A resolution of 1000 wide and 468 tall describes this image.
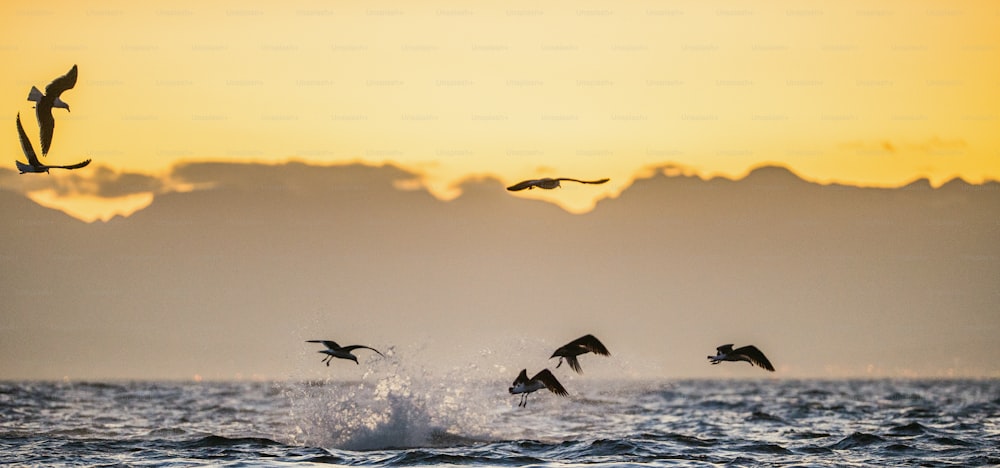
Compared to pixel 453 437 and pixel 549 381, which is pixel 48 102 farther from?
Answer: pixel 453 437

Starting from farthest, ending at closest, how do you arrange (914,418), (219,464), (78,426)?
(914,418), (78,426), (219,464)

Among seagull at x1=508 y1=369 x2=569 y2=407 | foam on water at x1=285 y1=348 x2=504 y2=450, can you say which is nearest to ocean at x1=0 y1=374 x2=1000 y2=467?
foam on water at x1=285 y1=348 x2=504 y2=450

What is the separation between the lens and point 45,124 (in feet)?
85.4

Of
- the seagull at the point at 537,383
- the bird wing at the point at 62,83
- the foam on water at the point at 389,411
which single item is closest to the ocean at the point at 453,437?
the foam on water at the point at 389,411

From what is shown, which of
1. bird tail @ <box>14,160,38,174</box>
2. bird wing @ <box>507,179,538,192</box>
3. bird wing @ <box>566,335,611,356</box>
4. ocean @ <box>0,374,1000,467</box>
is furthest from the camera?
ocean @ <box>0,374,1000,467</box>

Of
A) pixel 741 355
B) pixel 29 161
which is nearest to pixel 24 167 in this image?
pixel 29 161

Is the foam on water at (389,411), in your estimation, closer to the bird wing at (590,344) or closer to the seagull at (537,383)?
the seagull at (537,383)

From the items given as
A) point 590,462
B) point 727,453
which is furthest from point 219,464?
point 727,453

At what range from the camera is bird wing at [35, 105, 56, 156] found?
25609 mm

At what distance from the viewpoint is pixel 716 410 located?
56312 mm

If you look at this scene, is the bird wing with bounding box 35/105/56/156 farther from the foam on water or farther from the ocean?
the foam on water

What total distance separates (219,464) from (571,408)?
26981mm

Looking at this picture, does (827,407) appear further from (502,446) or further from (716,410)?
(502,446)

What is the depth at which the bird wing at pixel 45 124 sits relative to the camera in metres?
25.6
